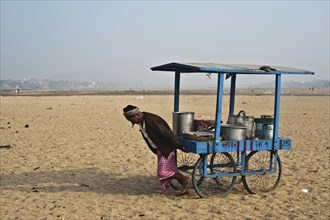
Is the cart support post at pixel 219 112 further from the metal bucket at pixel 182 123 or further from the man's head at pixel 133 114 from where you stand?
the man's head at pixel 133 114

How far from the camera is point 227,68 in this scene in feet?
21.4

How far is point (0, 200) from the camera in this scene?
268 inches

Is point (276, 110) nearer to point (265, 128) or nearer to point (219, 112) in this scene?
point (265, 128)

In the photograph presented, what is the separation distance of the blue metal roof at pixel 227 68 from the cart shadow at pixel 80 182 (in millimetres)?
2292

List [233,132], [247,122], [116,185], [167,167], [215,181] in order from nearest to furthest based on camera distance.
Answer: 1. [233,132]
2. [167,167]
3. [247,122]
4. [116,185]
5. [215,181]

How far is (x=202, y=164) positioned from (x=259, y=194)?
1.29 m

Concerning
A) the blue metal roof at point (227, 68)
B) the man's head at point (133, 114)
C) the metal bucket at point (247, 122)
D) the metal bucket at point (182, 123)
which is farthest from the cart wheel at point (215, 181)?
the blue metal roof at point (227, 68)

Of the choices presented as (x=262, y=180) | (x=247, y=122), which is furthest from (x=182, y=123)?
(x=262, y=180)

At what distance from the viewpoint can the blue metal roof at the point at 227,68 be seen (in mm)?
6402

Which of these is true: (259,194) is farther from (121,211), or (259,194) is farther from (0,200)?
(0,200)

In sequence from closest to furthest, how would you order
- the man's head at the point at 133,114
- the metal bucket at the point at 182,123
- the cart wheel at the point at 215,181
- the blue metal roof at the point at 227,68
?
the blue metal roof at the point at 227,68, the man's head at the point at 133,114, the cart wheel at the point at 215,181, the metal bucket at the point at 182,123

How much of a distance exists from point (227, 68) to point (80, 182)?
3.76m

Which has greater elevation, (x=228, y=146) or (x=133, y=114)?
(x=133, y=114)

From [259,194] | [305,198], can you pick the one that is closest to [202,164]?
[259,194]
